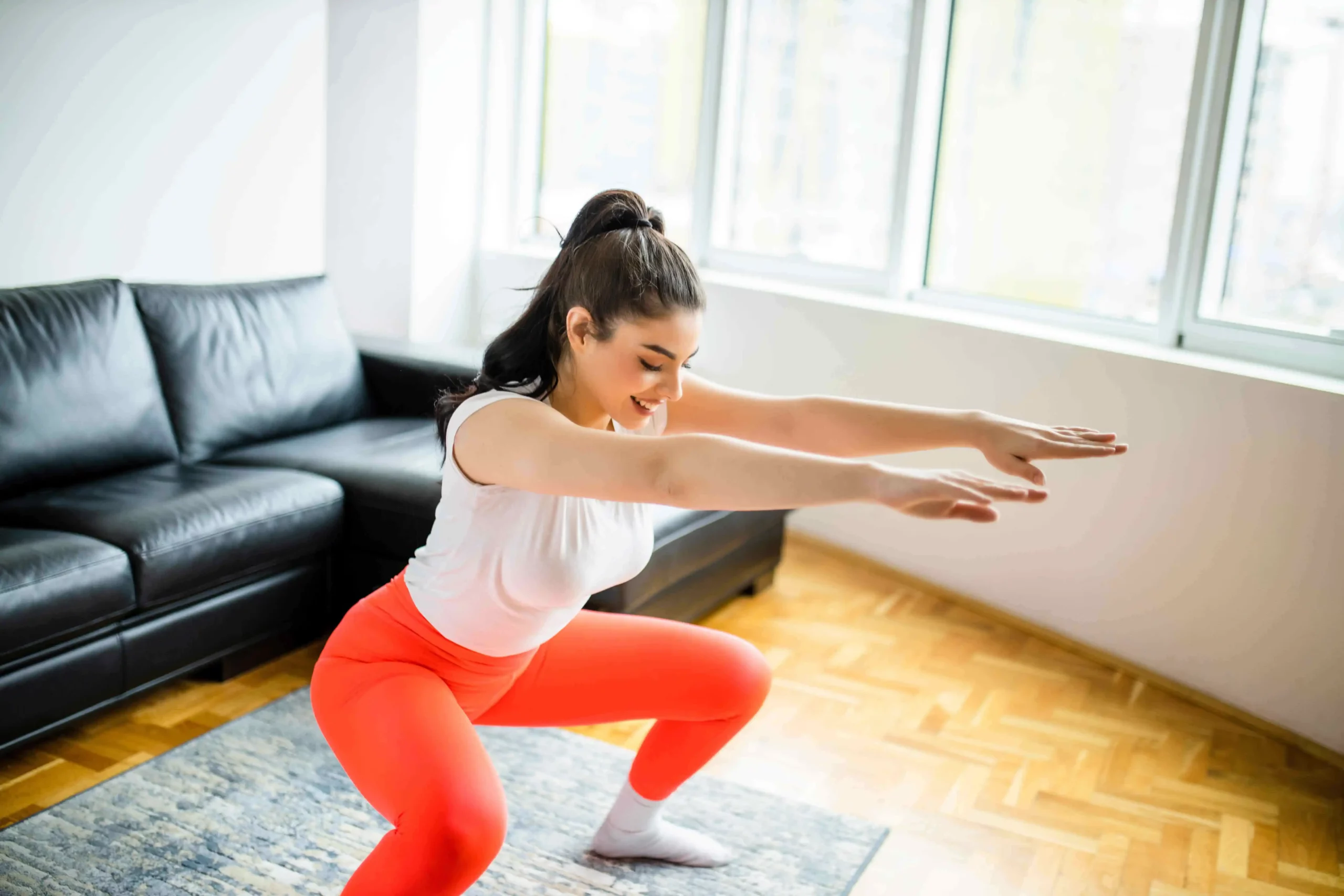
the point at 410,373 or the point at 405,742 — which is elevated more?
the point at 410,373

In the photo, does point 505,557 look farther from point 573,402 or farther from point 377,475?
point 377,475

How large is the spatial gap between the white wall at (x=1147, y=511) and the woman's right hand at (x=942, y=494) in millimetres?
1700

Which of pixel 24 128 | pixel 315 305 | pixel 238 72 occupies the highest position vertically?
pixel 238 72

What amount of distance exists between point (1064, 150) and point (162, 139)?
2684 millimetres

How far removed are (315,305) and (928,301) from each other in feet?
6.36

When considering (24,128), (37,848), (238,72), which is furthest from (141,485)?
(238,72)

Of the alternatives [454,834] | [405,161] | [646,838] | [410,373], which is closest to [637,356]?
[454,834]

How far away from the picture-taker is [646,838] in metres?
2.04

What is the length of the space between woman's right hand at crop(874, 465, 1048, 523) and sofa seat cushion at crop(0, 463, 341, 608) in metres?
1.71

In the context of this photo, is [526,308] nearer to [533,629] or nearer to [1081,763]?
[533,629]

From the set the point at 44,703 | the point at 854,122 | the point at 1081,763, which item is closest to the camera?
the point at 44,703

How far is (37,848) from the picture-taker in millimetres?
1991

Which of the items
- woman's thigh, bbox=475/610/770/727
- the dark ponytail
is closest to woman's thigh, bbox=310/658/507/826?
woman's thigh, bbox=475/610/770/727

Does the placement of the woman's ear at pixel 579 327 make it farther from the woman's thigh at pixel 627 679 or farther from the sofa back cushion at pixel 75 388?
the sofa back cushion at pixel 75 388
